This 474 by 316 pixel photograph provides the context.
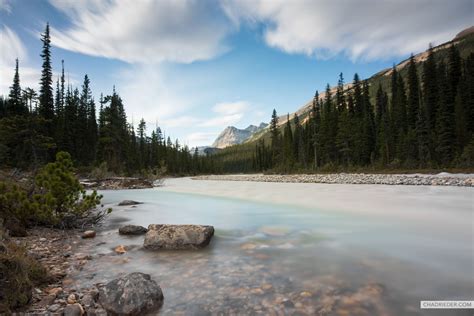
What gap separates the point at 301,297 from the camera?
11.5 ft

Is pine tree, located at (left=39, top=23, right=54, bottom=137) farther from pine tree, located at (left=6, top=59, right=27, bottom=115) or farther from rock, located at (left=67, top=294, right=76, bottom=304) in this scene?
rock, located at (left=67, top=294, right=76, bottom=304)

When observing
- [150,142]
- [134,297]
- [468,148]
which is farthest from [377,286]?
[150,142]

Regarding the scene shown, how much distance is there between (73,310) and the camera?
119 inches

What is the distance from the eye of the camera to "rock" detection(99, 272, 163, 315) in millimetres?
3160

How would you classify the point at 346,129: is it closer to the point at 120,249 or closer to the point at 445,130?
the point at 445,130

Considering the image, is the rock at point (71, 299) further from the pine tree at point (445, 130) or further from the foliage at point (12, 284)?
the pine tree at point (445, 130)

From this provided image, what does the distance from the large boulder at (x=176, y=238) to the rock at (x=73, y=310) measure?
9.31ft

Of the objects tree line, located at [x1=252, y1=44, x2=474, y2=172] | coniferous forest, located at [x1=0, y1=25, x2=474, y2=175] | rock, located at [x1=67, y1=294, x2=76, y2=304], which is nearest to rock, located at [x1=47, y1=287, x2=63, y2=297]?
rock, located at [x1=67, y1=294, x2=76, y2=304]

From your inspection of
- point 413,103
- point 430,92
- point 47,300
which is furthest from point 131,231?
point 413,103

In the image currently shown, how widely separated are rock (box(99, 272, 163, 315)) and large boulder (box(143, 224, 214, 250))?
2.39 meters

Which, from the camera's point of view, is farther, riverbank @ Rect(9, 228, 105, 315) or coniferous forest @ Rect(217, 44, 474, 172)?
coniferous forest @ Rect(217, 44, 474, 172)

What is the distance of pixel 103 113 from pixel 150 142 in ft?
109

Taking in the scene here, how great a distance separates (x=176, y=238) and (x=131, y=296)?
2822 millimetres

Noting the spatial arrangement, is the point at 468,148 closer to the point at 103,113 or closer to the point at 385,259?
the point at 385,259
